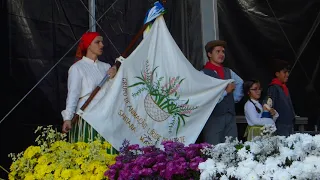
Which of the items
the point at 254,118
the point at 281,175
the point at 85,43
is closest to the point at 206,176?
the point at 281,175

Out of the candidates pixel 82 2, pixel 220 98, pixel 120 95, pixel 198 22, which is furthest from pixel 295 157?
pixel 198 22

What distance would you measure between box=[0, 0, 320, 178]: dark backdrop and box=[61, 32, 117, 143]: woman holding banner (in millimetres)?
529

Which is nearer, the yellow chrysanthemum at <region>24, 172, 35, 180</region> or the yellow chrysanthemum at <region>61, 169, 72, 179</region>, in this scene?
the yellow chrysanthemum at <region>61, 169, 72, 179</region>

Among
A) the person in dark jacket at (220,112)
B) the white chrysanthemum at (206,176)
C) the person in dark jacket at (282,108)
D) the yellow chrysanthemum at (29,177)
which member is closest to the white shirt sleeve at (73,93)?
the yellow chrysanthemum at (29,177)

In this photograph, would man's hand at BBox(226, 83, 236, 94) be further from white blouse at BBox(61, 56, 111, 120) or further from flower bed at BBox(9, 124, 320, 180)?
flower bed at BBox(9, 124, 320, 180)

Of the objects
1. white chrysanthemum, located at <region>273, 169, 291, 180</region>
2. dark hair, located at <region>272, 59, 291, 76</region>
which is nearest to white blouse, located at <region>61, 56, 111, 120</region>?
white chrysanthemum, located at <region>273, 169, 291, 180</region>

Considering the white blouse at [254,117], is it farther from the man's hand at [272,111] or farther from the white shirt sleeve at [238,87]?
the white shirt sleeve at [238,87]

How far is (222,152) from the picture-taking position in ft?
8.85

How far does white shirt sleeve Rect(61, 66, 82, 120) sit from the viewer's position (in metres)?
3.91

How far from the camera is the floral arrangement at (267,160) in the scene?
238 cm

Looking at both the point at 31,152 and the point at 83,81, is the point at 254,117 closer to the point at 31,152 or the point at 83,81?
the point at 83,81

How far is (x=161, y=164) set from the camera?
9.40ft

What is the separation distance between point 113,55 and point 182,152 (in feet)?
7.67

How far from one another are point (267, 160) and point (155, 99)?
5.57 ft
